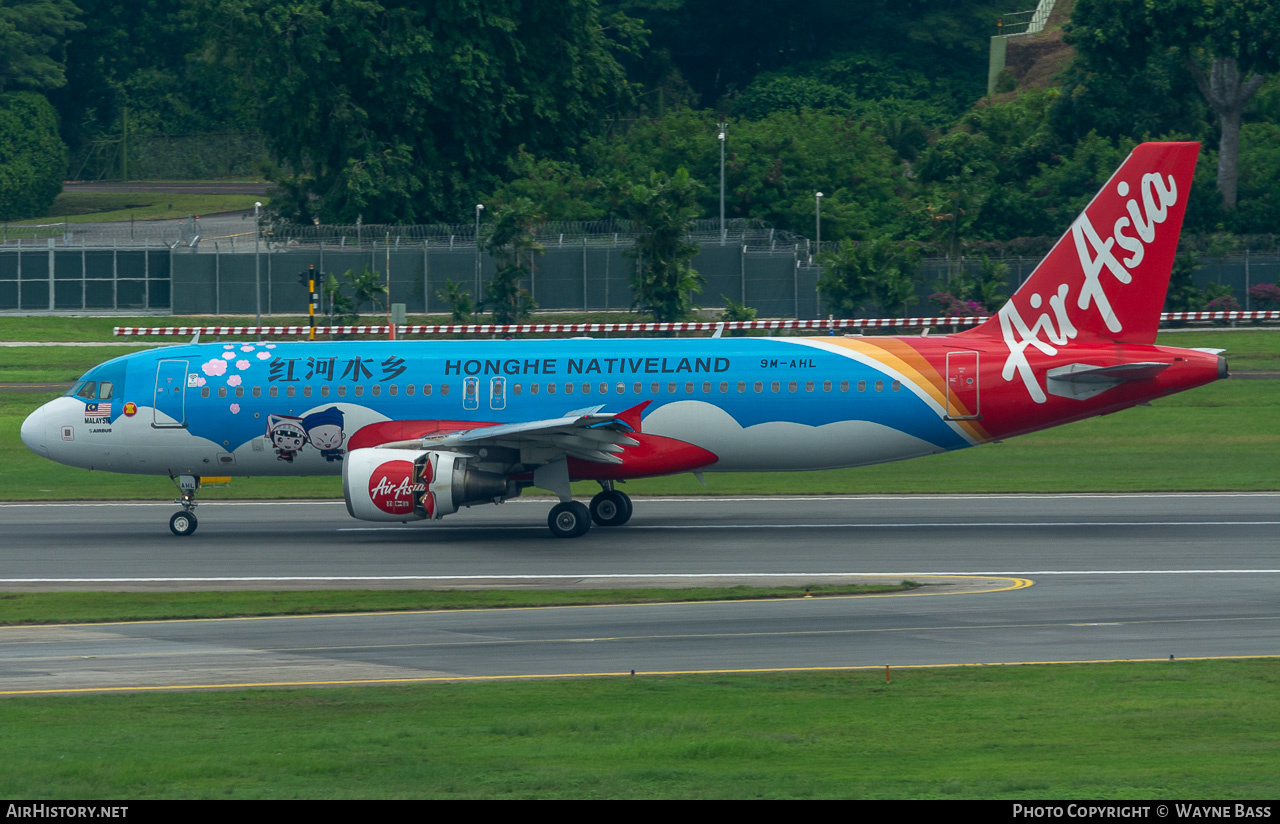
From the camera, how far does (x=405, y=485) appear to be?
2886 centimetres

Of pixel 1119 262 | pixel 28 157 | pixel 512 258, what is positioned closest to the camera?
pixel 1119 262

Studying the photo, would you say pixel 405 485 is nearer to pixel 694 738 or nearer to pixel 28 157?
pixel 694 738

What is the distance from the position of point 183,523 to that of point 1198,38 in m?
55.1

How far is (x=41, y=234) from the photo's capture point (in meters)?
87.8

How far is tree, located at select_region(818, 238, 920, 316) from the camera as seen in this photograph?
220 ft

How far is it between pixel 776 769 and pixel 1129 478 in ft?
88.1

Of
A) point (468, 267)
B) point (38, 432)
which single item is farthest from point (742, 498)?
point (468, 267)

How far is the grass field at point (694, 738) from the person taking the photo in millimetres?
12781

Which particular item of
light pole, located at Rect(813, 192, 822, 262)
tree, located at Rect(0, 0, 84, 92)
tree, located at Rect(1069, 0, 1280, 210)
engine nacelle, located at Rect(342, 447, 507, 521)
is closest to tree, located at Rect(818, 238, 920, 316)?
light pole, located at Rect(813, 192, 822, 262)

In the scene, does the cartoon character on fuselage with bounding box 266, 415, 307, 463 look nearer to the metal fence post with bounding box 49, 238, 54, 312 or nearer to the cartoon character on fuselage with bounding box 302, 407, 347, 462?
the cartoon character on fuselage with bounding box 302, 407, 347, 462

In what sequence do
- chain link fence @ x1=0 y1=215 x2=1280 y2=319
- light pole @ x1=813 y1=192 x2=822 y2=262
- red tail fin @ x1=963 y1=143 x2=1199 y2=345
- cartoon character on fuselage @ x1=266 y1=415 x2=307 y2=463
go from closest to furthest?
red tail fin @ x1=963 y1=143 x2=1199 y2=345 < cartoon character on fuselage @ x1=266 y1=415 x2=307 y2=463 < chain link fence @ x1=0 y1=215 x2=1280 y2=319 < light pole @ x1=813 y1=192 x2=822 y2=262

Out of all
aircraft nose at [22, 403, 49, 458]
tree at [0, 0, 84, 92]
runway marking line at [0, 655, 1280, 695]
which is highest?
tree at [0, 0, 84, 92]

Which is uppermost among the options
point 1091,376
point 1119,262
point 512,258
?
point 512,258

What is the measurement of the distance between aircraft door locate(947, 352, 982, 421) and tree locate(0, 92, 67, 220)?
9228cm
